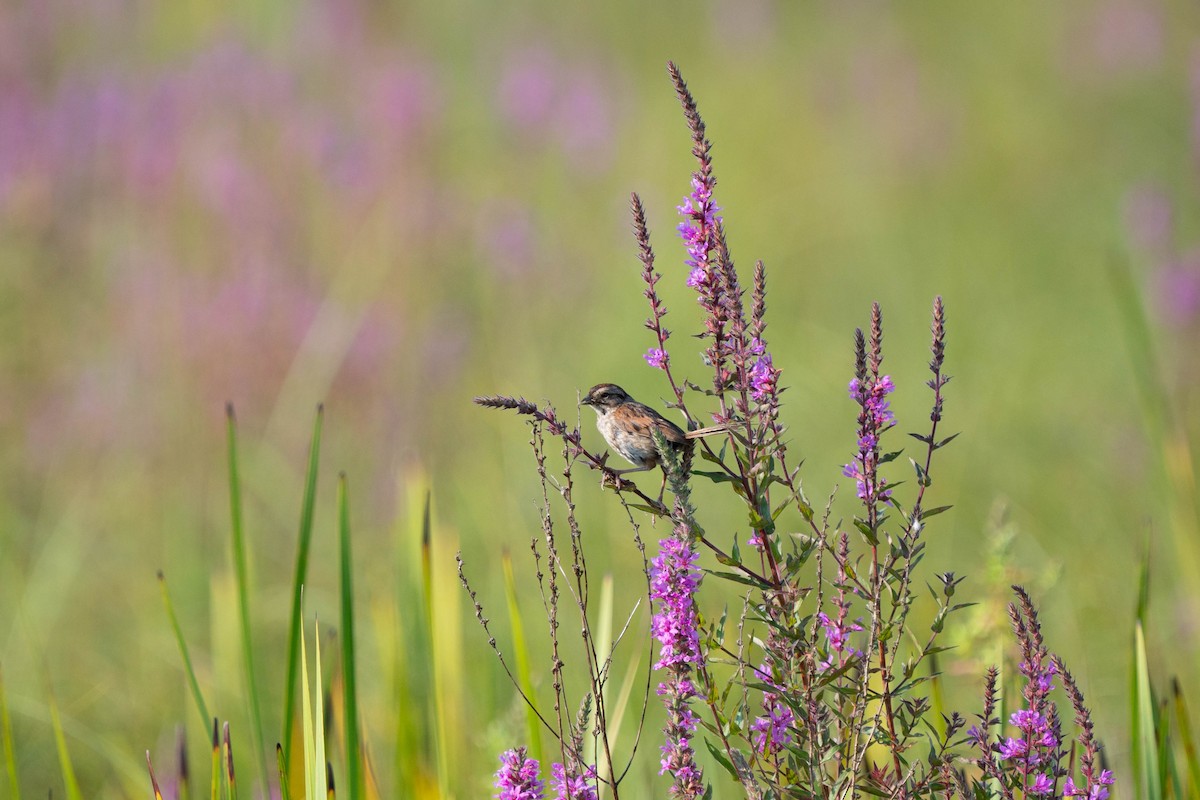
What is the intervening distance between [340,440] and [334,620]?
5.72ft

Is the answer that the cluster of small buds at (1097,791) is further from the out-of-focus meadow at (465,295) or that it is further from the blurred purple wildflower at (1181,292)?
the blurred purple wildflower at (1181,292)

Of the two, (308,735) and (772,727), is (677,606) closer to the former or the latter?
(772,727)

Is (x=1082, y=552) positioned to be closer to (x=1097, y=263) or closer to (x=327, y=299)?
(x=1097, y=263)

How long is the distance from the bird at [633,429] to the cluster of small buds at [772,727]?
1.50ft

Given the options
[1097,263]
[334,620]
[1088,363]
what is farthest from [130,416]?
[1097,263]

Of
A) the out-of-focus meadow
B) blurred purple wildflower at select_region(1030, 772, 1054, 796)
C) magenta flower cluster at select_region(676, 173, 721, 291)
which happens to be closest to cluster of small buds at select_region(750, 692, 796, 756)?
blurred purple wildflower at select_region(1030, 772, 1054, 796)

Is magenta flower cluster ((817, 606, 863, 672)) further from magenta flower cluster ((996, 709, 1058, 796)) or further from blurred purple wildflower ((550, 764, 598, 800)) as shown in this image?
blurred purple wildflower ((550, 764, 598, 800))

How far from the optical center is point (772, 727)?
1.78m

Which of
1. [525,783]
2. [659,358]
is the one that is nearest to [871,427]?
[659,358]

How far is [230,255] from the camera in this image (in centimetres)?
645

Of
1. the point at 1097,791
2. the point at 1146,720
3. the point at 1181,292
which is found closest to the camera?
the point at 1097,791

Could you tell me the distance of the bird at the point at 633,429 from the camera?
2139 millimetres

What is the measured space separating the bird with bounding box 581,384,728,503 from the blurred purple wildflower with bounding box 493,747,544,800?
0.57 m

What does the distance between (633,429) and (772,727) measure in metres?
0.66
